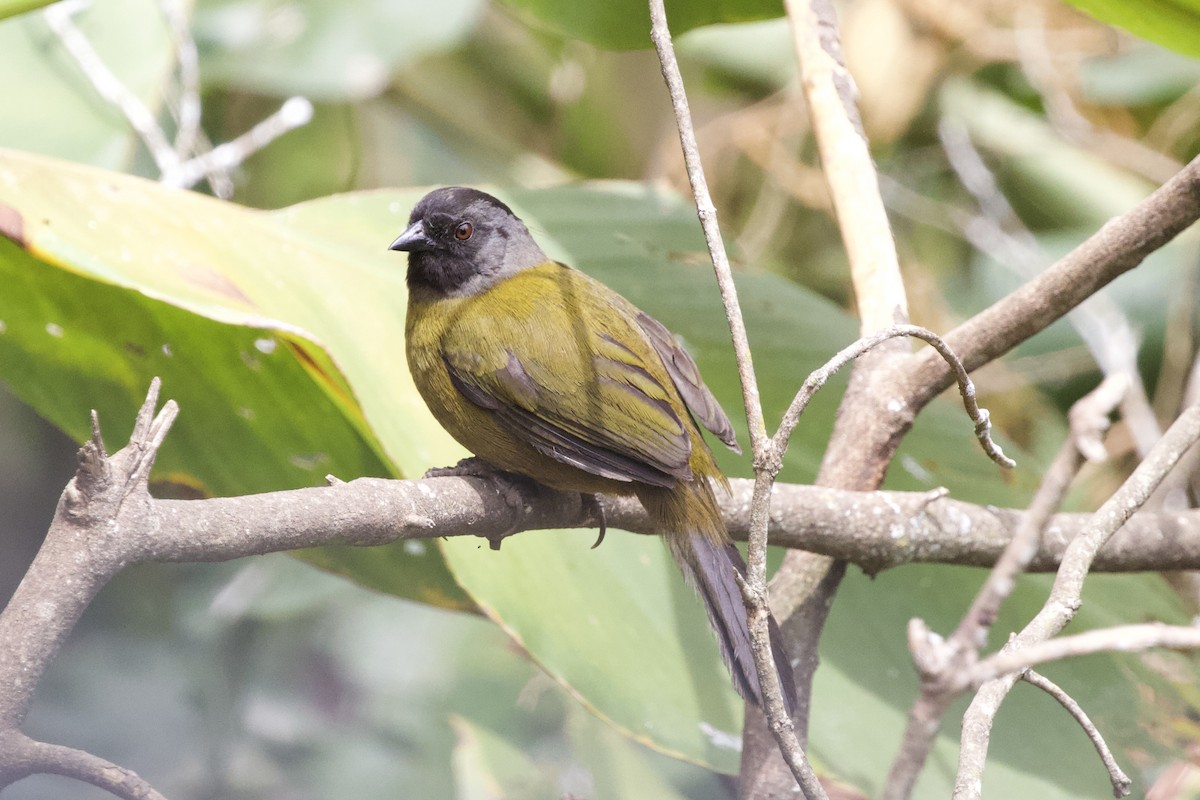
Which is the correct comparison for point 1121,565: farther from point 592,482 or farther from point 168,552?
point 168,552

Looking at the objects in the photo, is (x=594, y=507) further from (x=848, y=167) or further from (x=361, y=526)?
(x=848, y=167)

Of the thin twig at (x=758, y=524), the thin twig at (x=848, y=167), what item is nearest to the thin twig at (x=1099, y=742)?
the thin twig at (x=758, y=524)

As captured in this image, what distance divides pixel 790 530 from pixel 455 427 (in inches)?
22.6

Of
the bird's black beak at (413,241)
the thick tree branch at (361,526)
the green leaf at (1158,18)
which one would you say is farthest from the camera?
the bird's black beak at (413,241)

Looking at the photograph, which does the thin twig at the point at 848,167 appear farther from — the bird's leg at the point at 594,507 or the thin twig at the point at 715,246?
the thin twig at the point at 715,246

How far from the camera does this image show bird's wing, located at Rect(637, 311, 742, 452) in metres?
1.83

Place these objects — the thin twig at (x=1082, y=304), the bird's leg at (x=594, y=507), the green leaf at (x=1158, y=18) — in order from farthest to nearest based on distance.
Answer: the thin twig at (x=1082, y=304) < the green leaf at (x=1158, y=18) < the bird's leg at (x=594, y=507)

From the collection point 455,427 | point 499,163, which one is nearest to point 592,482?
point 455,427

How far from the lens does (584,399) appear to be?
1768 mm

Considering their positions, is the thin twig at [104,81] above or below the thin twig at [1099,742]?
above

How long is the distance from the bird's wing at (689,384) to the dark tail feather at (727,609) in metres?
0.21

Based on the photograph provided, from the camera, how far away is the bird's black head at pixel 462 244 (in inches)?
82.8

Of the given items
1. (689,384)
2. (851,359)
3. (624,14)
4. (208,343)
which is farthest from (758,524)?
(624,14)

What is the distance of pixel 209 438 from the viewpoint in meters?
1.91
